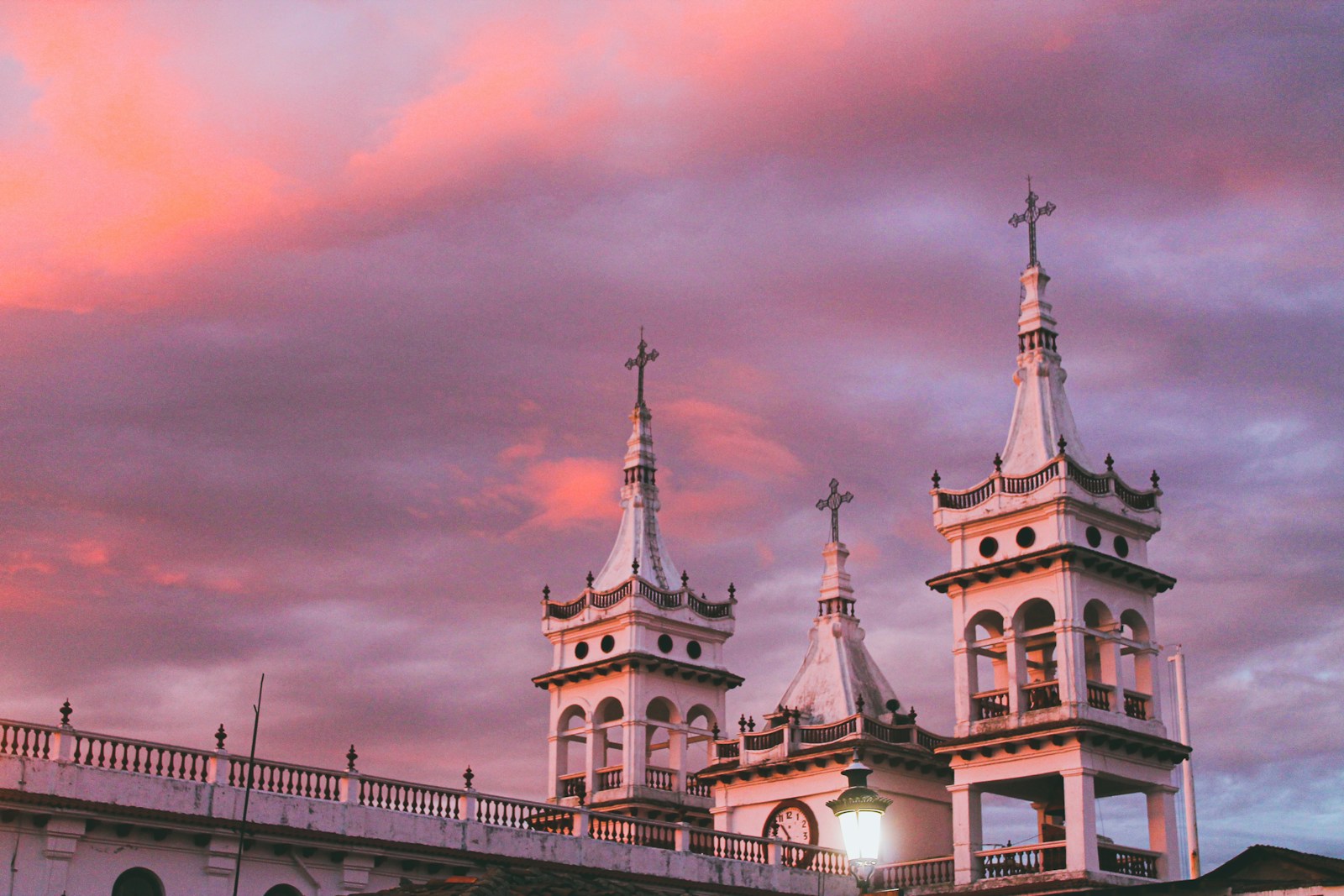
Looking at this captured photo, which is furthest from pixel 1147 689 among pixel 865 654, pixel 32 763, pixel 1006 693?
pixel 32 763

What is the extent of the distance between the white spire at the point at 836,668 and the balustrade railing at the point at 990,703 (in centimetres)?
668

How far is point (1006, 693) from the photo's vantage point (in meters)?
51.6

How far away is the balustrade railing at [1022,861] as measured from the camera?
48.8m

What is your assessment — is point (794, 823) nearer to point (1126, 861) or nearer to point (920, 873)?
point (920, 873)

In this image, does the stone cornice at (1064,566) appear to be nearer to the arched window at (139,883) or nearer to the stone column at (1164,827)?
the stone column at (1164,827)

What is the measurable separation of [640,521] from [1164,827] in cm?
2630

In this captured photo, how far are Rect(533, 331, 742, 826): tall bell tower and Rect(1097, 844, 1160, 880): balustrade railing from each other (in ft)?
61.5

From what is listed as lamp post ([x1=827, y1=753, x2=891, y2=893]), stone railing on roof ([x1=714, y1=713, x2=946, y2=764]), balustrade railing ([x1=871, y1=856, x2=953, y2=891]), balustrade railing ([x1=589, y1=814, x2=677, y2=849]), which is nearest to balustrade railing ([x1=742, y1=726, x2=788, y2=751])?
stone railing on roof ([x1=714, y1=713, x2=946, y2=764])

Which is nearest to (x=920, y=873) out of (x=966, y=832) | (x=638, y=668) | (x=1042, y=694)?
(x=966, y=832)

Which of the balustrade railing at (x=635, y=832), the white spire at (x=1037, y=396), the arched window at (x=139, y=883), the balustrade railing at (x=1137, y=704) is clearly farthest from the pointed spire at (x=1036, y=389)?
the arched window at (x=139, y=883)

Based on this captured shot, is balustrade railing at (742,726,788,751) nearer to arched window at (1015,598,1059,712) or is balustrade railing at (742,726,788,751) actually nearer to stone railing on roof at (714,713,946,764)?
stone railing on roof at (714,713,946,764)

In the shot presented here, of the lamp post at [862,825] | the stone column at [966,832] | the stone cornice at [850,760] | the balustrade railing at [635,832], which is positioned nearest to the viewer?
the lamp post at [862,825]

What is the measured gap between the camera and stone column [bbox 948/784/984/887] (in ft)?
164

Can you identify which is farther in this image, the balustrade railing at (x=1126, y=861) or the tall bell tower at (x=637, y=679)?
the tall bell tower at (x=637, y=679)
